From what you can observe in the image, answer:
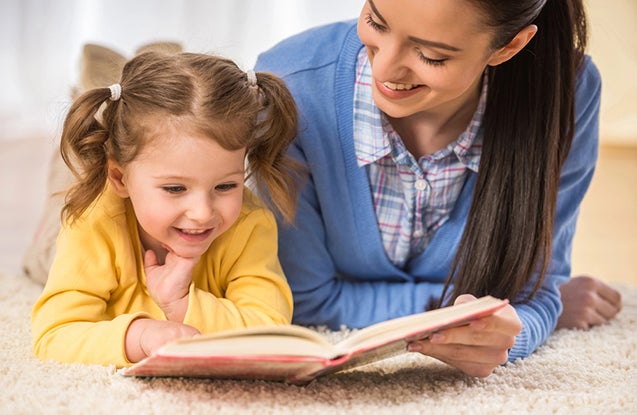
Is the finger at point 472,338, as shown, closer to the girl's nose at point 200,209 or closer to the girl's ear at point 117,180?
the girl's nose at point 200,209

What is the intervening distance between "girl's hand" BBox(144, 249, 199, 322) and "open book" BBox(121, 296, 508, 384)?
0.24 metres

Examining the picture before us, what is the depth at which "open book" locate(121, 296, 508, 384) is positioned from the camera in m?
0.96

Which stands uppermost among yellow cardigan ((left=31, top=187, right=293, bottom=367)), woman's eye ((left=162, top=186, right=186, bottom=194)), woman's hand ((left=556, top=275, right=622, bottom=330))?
woman's eye ((left=162, top=186, right=186, bottom=194))

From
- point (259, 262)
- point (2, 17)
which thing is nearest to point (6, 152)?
point (2, 17)

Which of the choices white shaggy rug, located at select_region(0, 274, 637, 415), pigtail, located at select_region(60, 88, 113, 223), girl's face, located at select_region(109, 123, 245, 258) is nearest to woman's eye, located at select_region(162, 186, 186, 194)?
girl's face, located at select_region(109, 123, 245, 258)

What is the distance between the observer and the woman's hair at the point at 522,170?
144cm

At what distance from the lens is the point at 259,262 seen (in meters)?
1.40

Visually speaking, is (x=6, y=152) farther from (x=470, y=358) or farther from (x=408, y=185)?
(x=470, y=358)

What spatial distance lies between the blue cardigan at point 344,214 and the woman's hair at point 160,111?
0.18 m

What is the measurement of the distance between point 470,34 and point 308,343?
0.49 meters

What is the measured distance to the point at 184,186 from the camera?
48.9 inches

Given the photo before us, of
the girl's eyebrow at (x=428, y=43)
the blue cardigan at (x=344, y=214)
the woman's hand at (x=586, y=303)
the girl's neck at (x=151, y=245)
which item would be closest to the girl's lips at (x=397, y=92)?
the girl's eyebrow at (x=428, y=43)

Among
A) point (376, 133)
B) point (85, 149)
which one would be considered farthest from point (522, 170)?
point (85, 149)

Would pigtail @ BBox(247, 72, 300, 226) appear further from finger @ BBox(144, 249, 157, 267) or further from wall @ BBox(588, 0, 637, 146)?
wall @ BBox(588, 0, 637, 146)
